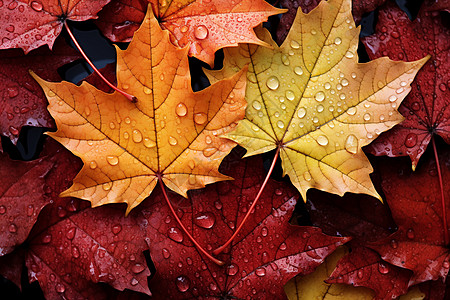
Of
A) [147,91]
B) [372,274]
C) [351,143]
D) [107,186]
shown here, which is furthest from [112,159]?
[372,274]

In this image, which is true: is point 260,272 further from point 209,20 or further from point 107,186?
point 209,20

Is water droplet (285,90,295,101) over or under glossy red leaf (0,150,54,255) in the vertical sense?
over

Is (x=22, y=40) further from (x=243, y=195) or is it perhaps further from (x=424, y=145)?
(x=424, y=145)

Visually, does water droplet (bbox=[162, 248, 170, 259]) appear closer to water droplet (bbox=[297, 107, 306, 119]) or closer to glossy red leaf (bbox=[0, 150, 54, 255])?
glossy red leaf (bbox=[0, 150, 54, 255])

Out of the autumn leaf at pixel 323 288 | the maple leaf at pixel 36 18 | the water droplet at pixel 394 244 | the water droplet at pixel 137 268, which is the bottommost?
the autumn leaf at pixel 323 288

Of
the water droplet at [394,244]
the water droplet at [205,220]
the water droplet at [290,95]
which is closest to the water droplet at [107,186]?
the water droplet at [205,220]

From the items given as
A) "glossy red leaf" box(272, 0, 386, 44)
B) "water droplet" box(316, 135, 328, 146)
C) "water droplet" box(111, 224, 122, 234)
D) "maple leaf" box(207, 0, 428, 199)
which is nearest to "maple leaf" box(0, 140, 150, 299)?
"water droplet" box(111, 224, 122, 234)

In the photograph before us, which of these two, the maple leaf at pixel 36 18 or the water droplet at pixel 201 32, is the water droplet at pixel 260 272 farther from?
the maple leaf at pixel 36 18
